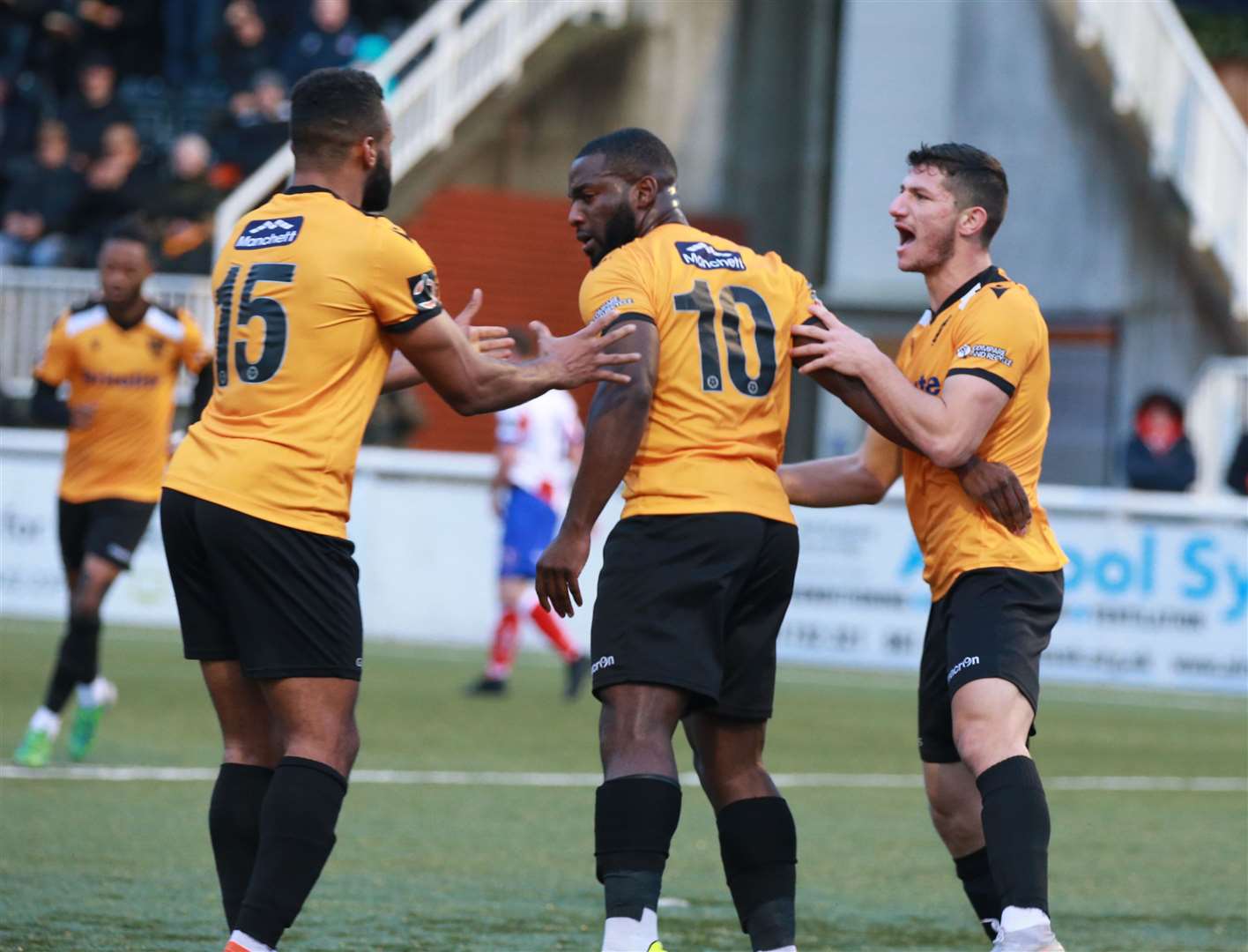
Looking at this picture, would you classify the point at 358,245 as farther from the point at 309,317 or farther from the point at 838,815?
the point at 838,815

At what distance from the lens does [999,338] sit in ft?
18.9

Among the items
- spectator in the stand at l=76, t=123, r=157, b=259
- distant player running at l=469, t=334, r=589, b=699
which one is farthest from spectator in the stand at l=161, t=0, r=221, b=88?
distant player running at l=469, t=334, r=589, b=699

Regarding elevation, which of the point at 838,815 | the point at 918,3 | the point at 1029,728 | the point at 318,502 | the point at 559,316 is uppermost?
the point at 918,3

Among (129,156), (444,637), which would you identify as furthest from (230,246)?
(129,156)

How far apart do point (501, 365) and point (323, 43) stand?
59.3 feet

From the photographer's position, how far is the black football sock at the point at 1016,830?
5.35 meters

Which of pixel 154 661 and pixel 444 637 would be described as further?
pixel 444 637

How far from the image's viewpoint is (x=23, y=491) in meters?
17.5

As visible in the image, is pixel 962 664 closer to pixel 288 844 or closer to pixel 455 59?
pixel 288 844

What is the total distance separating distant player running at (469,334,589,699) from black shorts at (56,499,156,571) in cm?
384

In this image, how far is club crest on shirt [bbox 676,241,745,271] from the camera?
554 cm

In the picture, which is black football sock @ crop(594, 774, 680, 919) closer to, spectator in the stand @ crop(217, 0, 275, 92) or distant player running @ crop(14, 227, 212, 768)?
distant player running @ crop(14, 227, 212, 768)

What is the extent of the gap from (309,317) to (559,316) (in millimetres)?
19921

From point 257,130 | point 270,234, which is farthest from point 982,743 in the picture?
point 257,130
